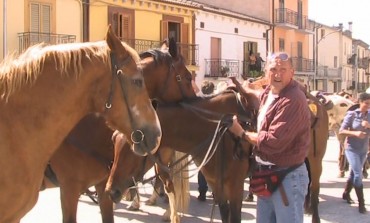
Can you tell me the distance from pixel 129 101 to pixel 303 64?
38.7m

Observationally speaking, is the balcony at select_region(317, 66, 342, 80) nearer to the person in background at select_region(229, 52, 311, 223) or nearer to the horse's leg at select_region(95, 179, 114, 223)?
the horse's leg at select_region(95, 179, 114, 223)

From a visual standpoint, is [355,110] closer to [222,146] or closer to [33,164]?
[222,146]

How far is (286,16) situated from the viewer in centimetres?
3641

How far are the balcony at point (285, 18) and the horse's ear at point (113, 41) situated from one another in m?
33.3

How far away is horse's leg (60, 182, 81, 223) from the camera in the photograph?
4541 millimetres

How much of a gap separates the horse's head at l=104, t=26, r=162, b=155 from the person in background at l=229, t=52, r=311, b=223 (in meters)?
0.85

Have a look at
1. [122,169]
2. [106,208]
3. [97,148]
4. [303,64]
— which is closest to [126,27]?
[97,148]

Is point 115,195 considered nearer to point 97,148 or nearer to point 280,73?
point 97,148

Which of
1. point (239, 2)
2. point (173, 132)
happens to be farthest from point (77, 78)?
point (239, 2)

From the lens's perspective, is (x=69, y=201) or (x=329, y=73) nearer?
(x=69, y=201)

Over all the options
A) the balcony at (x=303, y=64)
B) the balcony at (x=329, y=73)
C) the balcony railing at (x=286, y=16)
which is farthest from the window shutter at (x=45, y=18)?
the balcony at (x=329, y=73)

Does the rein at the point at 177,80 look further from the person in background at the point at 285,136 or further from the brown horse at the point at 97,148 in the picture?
the person in background at the point at 285,136

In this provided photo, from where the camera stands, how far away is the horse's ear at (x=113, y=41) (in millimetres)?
2887

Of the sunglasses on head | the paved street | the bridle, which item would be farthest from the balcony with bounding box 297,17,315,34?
the sunglasses on head
